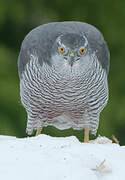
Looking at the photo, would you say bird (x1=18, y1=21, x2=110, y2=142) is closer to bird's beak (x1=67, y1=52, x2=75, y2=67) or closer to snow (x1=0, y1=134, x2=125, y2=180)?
A: bird's beak (x1=67, y1=52, x2=75, y2=67)

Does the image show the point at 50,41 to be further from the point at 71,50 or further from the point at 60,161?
the point at 60,161

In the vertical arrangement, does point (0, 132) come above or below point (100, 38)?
below

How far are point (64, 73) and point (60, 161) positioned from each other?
1.67 m

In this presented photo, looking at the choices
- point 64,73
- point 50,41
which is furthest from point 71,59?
point 50,41

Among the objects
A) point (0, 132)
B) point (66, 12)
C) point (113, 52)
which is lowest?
point (0, 132)

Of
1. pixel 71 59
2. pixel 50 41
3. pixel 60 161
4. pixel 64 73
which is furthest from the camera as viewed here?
pixel 50 41

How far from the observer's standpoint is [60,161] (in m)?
3.23

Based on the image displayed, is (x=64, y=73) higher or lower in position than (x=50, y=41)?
lower

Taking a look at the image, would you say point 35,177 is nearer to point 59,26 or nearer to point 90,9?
point 59,26

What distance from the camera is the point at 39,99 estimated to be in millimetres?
5102

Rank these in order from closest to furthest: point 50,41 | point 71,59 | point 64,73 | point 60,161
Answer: point 60,161 < point 71,59 < point 64,73 < point 50,41

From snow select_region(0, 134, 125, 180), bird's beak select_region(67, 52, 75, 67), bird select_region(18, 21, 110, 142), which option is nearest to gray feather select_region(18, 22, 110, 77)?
bird select_region(18, 21, 110, 142)

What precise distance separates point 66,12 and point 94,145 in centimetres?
543

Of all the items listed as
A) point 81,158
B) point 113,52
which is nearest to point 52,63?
point 81,158
